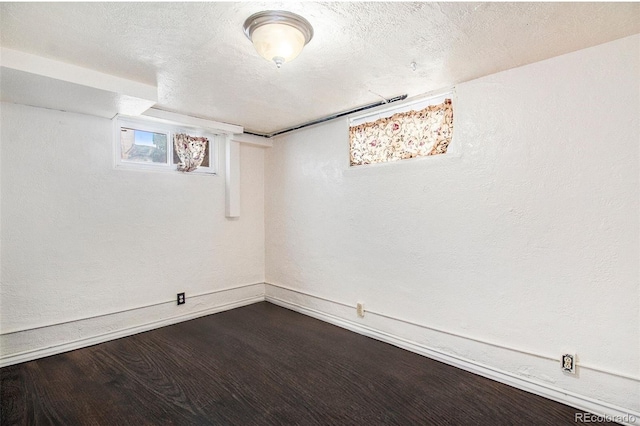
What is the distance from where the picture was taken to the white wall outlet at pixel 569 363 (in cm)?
199

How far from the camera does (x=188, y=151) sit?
11.7 ft

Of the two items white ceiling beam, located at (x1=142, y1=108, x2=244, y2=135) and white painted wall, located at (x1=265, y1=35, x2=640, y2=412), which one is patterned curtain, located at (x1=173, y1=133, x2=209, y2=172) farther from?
white painted wall, located at (x1=265, y1=35, x2=640, y2=412)

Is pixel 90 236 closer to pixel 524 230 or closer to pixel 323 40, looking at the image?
pixel 323 40

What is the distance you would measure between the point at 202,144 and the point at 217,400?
2.70 metres

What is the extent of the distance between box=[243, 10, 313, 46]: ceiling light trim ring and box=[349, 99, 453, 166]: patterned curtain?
141 centimetres

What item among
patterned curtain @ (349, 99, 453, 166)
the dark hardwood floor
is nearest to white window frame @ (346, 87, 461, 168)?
patterned curtain @ (349, 99, 453, 166)

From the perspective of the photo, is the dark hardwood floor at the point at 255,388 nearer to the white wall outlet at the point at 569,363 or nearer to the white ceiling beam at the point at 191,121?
the white wall outlet at the point at 569,363

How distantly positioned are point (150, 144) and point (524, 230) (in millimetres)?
3550

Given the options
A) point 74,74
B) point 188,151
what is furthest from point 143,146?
point 74,74

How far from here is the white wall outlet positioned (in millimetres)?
1989

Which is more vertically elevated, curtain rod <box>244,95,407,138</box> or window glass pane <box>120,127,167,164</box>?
curtain rod <box>244,95,407,138</box>

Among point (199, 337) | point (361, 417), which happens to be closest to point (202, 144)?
point (199, 337)

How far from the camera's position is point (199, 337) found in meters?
3.09

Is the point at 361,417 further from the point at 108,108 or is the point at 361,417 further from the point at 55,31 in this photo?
the point at 108,108
